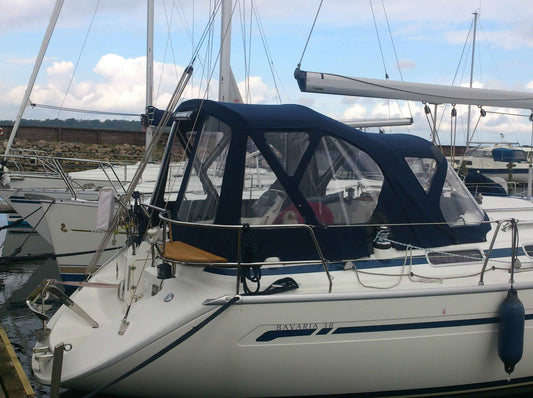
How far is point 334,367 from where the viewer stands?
457cm

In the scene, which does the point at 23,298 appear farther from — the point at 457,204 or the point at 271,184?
the point at 457,204

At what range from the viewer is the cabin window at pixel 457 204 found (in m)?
5.64

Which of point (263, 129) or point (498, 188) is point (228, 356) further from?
point (498, 188)

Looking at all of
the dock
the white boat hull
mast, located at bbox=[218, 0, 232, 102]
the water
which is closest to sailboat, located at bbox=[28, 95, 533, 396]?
the white boat hull

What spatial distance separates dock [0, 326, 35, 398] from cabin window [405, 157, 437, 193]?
12.5 feet

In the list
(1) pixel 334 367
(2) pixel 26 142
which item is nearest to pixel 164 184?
(1) pixel 334 367

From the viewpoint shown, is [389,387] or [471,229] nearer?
[389,387]

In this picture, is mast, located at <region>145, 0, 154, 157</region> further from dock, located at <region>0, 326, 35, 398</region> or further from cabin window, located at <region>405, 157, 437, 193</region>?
cabin window, located at <region>405, 157, 437, 193</region>

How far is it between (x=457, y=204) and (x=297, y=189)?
5.93 ft

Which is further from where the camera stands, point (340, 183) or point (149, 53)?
point (149, 53)

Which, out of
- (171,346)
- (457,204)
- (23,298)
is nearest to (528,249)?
(457,204)

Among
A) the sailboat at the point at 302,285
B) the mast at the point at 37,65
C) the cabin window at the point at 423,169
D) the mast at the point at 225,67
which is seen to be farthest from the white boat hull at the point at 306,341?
the mast at the point at 37,65

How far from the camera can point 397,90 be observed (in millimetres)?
7188

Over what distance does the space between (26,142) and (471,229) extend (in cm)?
2936
